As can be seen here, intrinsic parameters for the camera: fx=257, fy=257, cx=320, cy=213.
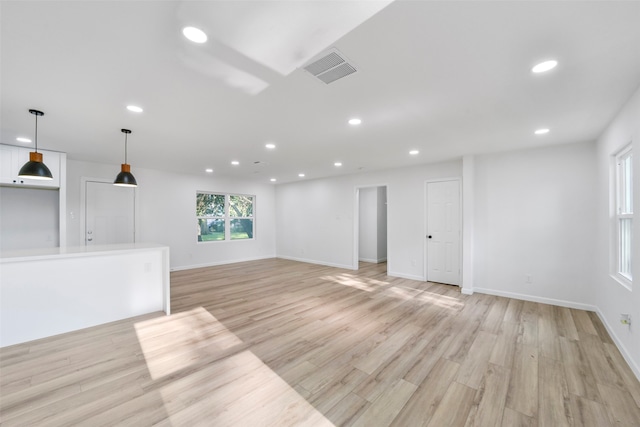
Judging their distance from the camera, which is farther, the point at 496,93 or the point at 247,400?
the point at 496,93

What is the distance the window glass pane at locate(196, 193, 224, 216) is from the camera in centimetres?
730

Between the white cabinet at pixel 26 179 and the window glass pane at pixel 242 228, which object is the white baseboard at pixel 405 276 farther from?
the white cabinet at pixel 26 179

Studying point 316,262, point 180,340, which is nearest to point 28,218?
point 180,340

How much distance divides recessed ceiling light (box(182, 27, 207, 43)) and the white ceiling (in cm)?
4

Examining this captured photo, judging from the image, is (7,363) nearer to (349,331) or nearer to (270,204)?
(349,331)

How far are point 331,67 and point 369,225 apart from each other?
669 cm

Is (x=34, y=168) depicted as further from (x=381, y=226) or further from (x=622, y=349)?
(x=381, y=226)

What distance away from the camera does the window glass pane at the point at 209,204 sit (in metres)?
7.30

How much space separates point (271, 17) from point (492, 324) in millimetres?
4053

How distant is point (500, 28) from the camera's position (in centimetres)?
154

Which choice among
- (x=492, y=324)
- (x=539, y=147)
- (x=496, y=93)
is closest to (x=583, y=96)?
(x=496, y=93)

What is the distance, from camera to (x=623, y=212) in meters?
2.98

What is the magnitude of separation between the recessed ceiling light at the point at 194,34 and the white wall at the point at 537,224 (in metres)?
4.81

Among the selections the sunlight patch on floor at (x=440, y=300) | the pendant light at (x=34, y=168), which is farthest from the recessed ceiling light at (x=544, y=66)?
the pendant light at (x=34, y=168)
